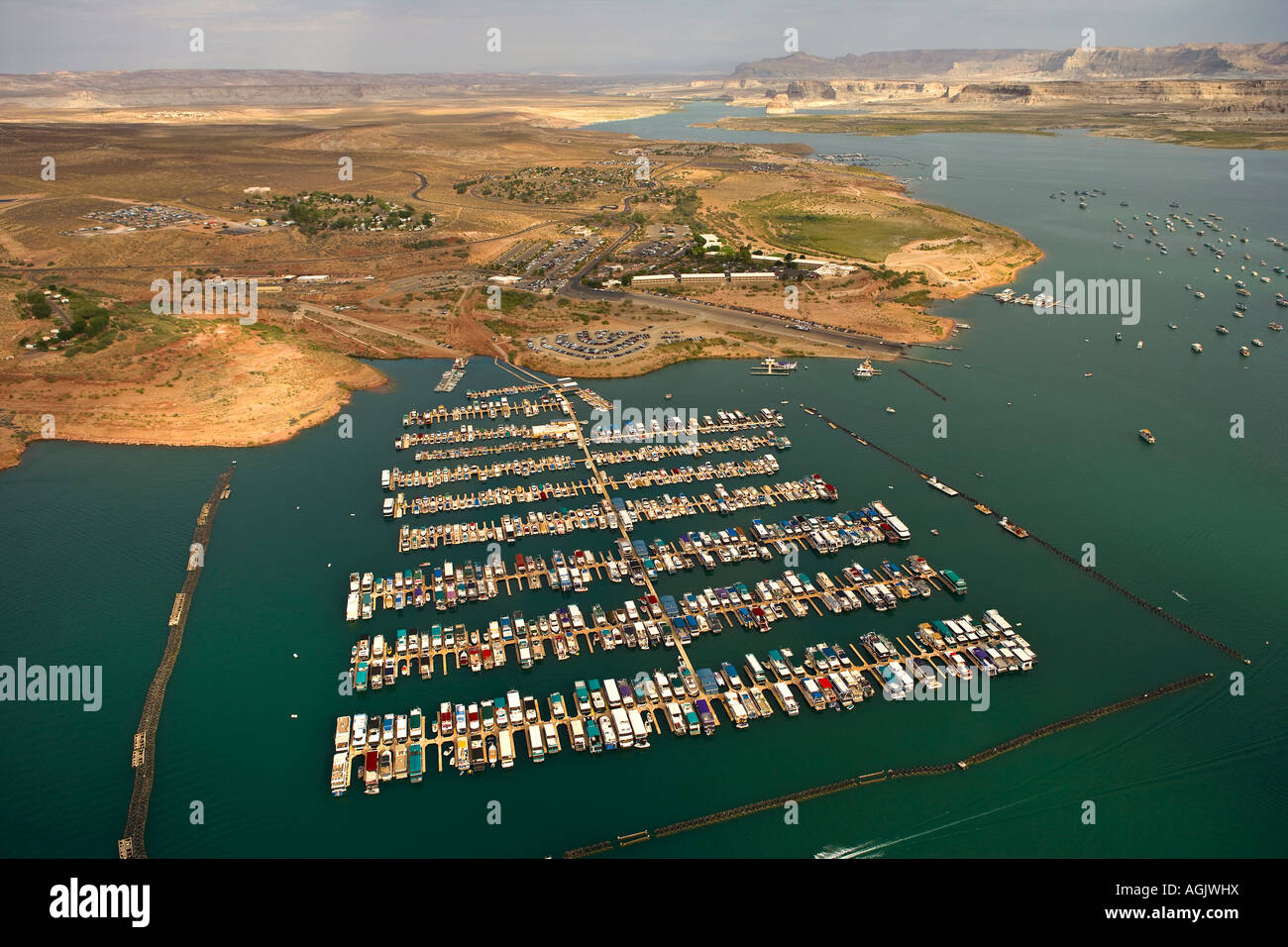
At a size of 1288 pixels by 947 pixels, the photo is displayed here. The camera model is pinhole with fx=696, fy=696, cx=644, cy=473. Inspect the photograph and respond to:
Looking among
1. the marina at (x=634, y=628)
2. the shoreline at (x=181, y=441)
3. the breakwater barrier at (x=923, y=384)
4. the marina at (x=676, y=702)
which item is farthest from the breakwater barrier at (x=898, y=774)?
the shoreline at (x=181, y=441)

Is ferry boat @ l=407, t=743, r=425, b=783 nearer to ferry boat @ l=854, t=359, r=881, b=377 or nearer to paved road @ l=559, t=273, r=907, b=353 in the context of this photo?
ferry boat @ l=854, t=359, r=881, b=377

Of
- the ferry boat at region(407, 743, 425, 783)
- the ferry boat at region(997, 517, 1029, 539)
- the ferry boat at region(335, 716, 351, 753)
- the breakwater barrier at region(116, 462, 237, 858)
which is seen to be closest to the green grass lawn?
the ferry boat at region(997, 517, 1029, 539)

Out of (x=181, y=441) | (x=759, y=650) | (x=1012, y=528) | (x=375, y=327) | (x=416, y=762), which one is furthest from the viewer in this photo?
(x=375, y=327)

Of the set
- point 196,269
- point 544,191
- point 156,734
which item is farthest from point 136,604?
point 544,191

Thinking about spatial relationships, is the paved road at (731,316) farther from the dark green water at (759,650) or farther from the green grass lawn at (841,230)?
the green grass lawn at (841,230)

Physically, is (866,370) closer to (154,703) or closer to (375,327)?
(375,327)

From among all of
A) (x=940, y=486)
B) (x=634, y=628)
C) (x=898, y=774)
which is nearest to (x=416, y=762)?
(x=634, y=628)

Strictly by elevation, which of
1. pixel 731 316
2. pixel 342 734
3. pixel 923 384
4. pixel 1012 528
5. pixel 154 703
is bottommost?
pixel 342 734

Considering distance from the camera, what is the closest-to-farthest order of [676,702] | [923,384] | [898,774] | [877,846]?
[877,846] < [898,774] < [676,702] < [923,384]
